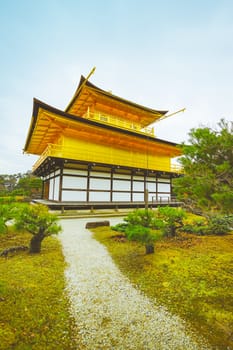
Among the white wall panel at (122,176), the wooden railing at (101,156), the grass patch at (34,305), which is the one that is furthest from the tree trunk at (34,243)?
the white wall panel at (122,176)

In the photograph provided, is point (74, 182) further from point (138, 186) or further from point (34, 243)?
point (34, 243)

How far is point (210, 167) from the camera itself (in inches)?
158

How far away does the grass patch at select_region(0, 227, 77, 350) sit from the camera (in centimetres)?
216

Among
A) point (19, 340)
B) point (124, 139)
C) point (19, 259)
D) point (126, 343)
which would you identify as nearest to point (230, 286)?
point (126, 343)

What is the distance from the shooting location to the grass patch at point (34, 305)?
216 centimetres

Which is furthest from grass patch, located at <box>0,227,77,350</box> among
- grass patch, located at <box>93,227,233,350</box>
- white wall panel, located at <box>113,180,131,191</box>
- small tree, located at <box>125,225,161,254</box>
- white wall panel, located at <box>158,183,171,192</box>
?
white wall panel, located at <box>158,183,171,192</box>

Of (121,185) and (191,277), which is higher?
(121,185)

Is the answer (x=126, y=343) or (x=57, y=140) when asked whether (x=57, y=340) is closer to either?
(x=126, y=343)

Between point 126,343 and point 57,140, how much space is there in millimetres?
15252

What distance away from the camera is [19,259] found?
4.56 m

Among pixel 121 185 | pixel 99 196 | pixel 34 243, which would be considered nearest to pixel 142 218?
pixel 34 243

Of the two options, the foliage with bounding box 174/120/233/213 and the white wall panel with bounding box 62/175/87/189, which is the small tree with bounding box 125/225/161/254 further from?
the white wall panel with bounding box 62/175/87/189

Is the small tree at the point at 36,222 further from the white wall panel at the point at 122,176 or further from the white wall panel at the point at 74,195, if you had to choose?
the white wall panel at the point at 122,176

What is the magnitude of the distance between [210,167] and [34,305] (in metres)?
4.31
